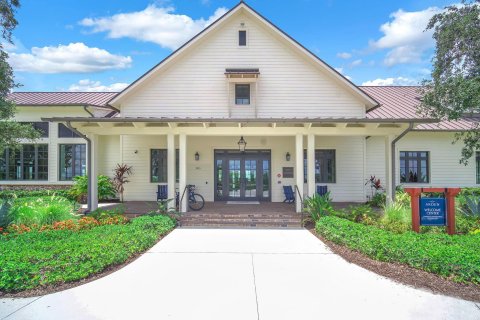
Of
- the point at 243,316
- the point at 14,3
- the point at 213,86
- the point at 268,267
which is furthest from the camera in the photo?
the point at 213,86

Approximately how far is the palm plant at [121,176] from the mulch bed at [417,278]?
35.3 feet

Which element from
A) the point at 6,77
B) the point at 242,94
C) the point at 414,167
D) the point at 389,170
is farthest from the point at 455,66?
the point at 6,77

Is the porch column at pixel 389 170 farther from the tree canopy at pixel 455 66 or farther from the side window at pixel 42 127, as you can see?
the side window at pixel 42 127

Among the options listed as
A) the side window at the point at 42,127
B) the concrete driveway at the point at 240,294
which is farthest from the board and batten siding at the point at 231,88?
the concrete driveway at the point at 240,294

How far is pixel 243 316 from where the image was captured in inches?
152

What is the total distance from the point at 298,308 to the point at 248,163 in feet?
34.1

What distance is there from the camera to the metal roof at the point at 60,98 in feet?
50.9

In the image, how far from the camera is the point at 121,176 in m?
14.1

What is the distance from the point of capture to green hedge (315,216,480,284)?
4.97 metres

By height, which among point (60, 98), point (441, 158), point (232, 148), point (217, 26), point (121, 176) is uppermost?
point (217, 26)

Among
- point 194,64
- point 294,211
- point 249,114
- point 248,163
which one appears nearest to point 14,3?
point 194,64

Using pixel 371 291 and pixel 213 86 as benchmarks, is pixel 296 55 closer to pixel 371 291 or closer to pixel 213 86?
pixel 213 86

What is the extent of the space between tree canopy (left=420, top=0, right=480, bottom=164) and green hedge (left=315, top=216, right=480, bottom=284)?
4624 millimetres

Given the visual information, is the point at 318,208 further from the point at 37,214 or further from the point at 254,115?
the point at 37,214
